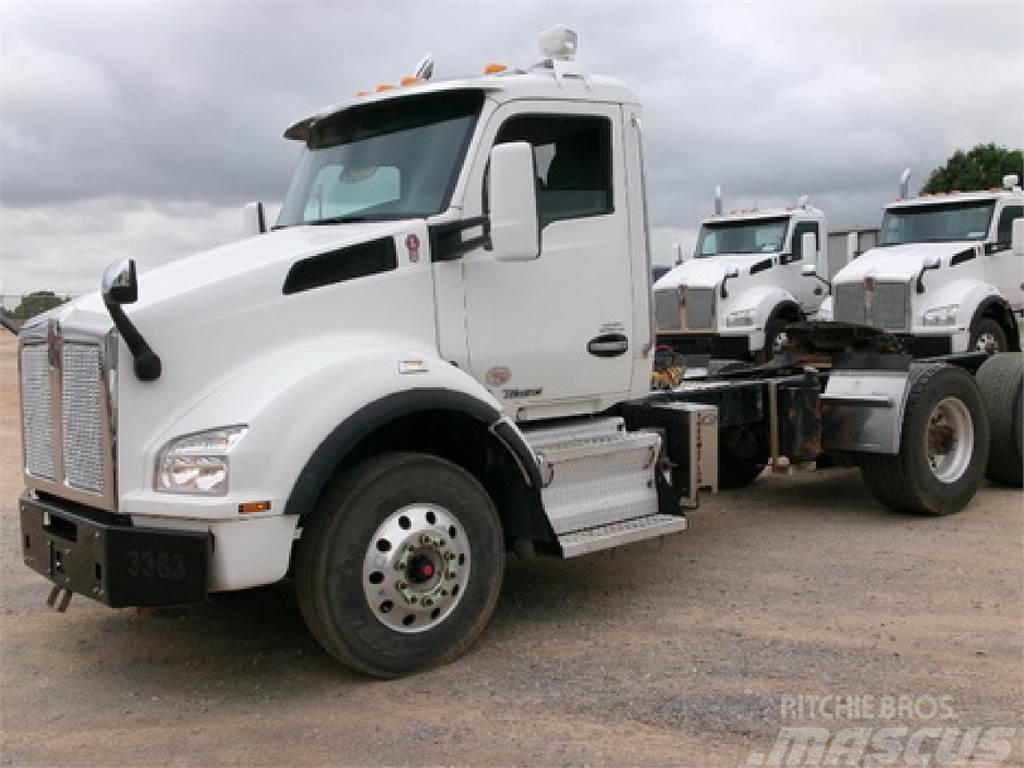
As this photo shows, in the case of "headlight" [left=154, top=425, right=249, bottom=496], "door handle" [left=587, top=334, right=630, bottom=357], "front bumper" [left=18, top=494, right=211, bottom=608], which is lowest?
"front bumper" [left=18, top=494, right=211, bottom=608]

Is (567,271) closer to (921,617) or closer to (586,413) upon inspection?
(586,413)

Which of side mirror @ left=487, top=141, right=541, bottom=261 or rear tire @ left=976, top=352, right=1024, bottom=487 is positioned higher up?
side mirror @ left=487, top=141, right=541, bottom=261

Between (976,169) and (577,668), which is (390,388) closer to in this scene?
(577,668)

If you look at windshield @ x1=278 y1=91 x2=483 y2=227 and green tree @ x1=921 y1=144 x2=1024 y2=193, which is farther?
green tree @ x1=921 y1=144 x2=1024 y2=193

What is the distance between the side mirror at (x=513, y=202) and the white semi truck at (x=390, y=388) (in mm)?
11

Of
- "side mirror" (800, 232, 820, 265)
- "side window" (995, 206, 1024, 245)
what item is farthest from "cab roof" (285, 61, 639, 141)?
"side mirror" (800, 232, 820, 265)

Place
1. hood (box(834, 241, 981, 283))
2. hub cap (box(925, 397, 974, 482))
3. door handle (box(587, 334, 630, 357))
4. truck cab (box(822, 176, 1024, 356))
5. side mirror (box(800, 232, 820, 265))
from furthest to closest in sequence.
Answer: side mirror (box(800, 232, 820, 265)), hood (box(834, 241, 981, 283)), truck cab (box(822, 176, 1024, 356)), hub cap (box(925, 397, 974, 482)), door handle (box(587, 334, 630, 357))

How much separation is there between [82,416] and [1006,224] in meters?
12.4

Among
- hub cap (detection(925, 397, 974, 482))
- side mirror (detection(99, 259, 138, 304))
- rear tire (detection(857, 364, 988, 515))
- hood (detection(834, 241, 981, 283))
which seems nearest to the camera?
side mirror (detection(99, 259, 138, 304))

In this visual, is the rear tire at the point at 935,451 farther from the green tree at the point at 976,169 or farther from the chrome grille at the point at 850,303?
the green tree at the point at 976,169

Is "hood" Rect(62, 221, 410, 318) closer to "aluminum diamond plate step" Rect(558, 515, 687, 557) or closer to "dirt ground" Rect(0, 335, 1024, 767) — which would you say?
"dirt ground" Rect(0, 335, 1024, 767)

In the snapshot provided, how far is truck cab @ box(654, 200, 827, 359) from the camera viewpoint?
53.2ft

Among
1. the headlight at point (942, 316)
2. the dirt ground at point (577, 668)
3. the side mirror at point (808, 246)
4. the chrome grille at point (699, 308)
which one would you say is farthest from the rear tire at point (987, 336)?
the dirt ground at point (577, 668)

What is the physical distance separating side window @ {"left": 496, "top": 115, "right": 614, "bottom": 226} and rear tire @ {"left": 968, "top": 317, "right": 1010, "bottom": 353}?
29.0ft
